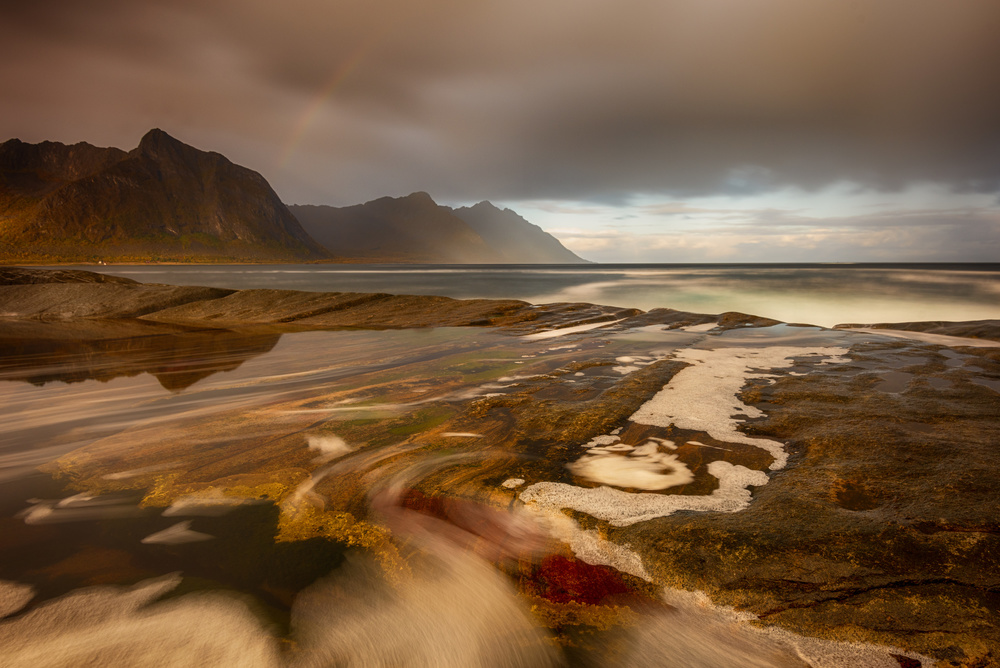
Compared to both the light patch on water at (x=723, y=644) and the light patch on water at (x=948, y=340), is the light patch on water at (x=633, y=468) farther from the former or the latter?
the light patch on water at (x=948, y=340)

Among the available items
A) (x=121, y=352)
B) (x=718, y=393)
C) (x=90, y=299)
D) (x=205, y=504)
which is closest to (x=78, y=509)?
(x=205, y=504)

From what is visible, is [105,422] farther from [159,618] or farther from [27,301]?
[27,301]

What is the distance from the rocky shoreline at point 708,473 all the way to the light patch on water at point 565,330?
2.91 metres

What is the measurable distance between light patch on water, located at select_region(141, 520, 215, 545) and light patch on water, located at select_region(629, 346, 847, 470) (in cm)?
413

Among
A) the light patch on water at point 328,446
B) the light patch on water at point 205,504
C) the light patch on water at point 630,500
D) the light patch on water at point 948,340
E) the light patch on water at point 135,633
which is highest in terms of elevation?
the light patch on water at point 948,340

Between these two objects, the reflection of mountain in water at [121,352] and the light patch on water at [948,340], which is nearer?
the reflection of mountain in water at [121,352]

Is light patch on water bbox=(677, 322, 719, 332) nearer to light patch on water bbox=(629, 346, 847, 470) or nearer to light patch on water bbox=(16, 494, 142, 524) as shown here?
light patch on water bbox=(629, 346, 847, 470)

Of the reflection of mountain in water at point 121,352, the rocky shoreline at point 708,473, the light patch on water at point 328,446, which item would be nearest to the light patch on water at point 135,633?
the rocky shoreline at point 708,473

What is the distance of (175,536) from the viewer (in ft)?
9.77

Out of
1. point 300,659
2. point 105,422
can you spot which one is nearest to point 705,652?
point 300,659

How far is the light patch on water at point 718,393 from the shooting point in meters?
4.67

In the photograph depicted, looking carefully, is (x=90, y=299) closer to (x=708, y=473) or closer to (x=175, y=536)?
(x=175, y=536)

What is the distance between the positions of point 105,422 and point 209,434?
1.58 meters

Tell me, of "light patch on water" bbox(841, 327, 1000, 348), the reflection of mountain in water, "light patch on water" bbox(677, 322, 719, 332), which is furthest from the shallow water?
"light patch on water" bbox(841, 327, 1000, 348)
